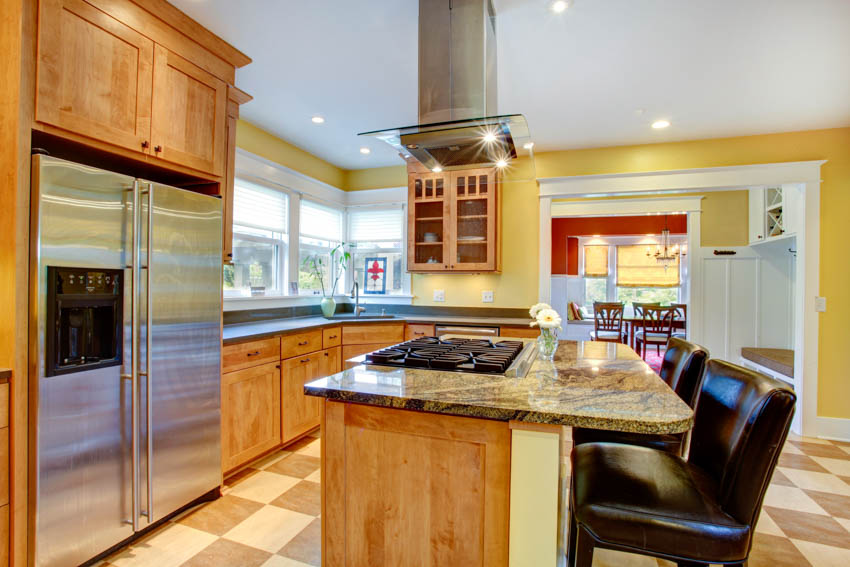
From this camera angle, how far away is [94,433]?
1.71 meters

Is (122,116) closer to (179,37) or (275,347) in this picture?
(179,37)

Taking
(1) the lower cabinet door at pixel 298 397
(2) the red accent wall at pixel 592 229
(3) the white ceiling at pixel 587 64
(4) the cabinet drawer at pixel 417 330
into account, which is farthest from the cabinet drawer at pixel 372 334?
(2) the red accent wall at pixel 592 229

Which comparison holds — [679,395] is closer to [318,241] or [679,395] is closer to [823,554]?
[823,554]

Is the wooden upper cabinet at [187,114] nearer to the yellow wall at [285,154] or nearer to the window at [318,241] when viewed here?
the yellow wall at [285,154]

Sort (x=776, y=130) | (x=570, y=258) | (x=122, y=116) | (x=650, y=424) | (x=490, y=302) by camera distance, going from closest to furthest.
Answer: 1. (x=650, y=424)
2. (x=122, y=116)
3. (x=776, y=130)
4. (x=490, y=302)
5. (x=570, y=258)

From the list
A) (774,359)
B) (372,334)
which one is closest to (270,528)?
(372,334)

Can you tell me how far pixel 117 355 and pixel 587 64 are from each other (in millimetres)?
2858

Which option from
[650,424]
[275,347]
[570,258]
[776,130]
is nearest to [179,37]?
[275,347]

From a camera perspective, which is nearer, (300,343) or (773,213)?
(300,343)

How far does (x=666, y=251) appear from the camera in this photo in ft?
24.2

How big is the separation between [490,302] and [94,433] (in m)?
3.22

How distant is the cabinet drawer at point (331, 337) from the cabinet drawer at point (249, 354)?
22.2 inches

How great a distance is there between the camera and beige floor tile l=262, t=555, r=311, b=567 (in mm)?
1793

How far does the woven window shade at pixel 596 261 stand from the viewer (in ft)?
26.6
